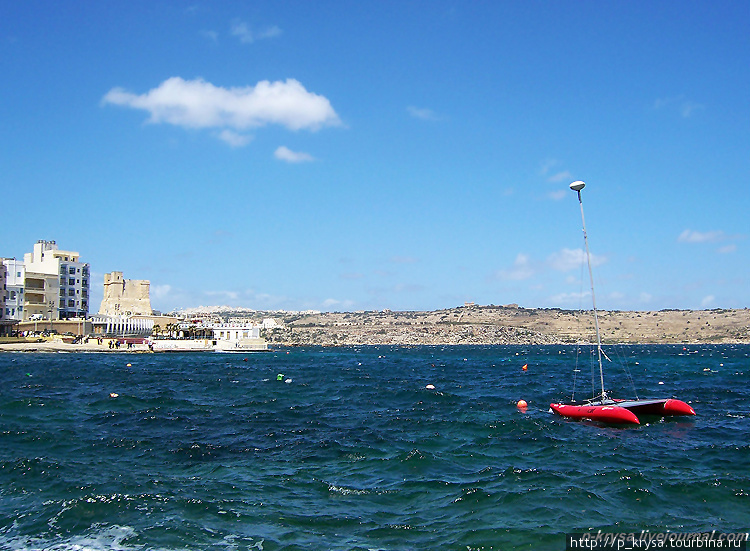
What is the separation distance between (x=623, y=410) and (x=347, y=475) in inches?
641

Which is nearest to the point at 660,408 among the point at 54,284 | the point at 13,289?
the point at 13,289

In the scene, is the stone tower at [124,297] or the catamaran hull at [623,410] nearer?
the catamaran hull at [623,410]

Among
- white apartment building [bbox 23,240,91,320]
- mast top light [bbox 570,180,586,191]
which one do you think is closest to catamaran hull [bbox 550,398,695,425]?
mast top light [bbox 570,180,586,191]

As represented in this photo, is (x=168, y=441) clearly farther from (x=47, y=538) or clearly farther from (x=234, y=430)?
(x=47, y=538)

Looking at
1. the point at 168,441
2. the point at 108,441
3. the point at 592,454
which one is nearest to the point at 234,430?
the point at 168,441

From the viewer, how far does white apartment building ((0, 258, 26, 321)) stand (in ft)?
348

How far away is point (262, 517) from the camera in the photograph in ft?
49.3

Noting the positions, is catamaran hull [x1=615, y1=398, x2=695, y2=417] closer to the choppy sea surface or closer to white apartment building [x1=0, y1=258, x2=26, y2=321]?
the choppy sea surface

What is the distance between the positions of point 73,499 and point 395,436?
13115 millimetres

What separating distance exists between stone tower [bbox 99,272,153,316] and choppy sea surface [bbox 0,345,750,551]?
115m

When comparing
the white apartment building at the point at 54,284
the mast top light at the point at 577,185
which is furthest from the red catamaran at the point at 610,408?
the white apartment building at the point at 54,284

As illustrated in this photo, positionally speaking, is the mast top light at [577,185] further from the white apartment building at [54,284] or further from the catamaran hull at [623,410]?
the white apartment building at [54,284]

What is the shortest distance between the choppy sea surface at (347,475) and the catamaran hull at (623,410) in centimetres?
77

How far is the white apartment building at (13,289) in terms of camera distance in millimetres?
105938
